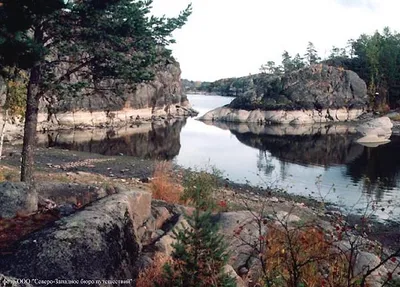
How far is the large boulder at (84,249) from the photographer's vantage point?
5309 mm

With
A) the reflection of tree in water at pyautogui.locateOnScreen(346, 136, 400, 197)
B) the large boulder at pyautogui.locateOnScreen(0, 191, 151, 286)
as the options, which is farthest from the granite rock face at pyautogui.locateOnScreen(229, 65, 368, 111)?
the large boulder at pyautogui.locateOnScreen(0, 191, 151, 286)

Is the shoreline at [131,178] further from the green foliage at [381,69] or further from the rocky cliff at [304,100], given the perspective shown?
the green foliage at [381,69]

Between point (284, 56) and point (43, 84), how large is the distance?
12964cm

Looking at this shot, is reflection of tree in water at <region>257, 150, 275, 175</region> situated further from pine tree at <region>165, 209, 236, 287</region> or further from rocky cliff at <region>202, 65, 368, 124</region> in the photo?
rocky cliff at <region>202, 65, 368, 124</region>

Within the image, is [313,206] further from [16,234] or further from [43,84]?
[16,234]

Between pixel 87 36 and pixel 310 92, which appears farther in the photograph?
pixel 310 92

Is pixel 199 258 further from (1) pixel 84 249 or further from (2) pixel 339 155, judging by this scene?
(2) pixel 339 155

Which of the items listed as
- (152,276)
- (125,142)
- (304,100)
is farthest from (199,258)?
(304,100)

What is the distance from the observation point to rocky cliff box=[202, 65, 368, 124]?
271 feet

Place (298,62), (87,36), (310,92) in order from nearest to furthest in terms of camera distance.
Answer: (87,36) < (310,92) < (298,62)

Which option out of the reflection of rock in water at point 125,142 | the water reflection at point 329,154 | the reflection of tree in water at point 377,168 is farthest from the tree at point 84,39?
the reflection of rock in water at point 125,142

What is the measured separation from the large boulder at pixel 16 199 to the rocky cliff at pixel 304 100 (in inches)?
2942

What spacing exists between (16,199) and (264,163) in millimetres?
31744

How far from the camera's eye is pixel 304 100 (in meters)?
84.1
